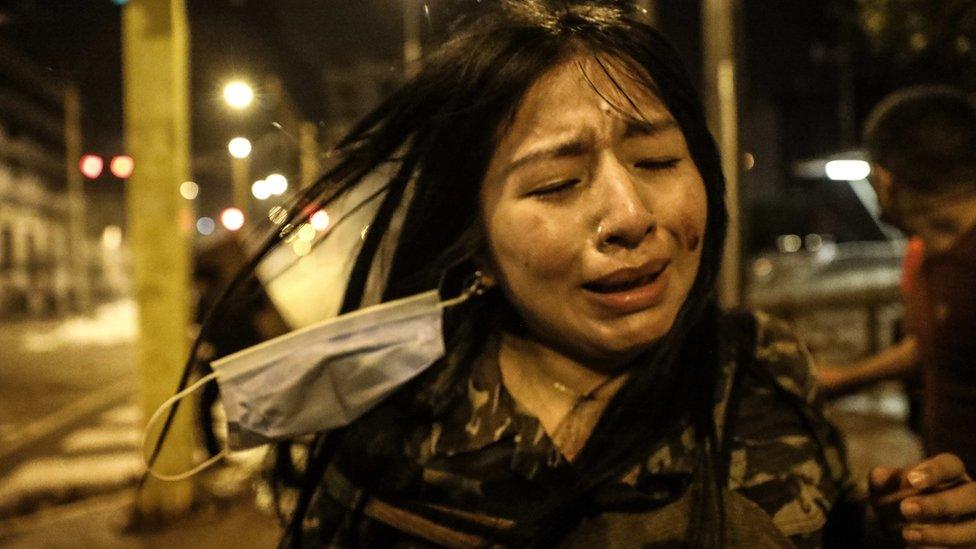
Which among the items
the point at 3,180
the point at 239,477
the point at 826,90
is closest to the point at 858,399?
the point at 239,477

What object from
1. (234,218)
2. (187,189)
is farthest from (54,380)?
(187,189)

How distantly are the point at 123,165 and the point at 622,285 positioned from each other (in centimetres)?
459

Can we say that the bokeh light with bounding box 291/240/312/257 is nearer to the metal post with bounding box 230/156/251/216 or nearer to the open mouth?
the metal post with bounding box 230/156/251/216

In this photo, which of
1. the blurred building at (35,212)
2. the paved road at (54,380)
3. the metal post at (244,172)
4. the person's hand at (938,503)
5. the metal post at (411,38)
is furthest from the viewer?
the blurred building at (35,212)

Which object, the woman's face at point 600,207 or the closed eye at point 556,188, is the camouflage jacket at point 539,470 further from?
the closed eye at point 556,188

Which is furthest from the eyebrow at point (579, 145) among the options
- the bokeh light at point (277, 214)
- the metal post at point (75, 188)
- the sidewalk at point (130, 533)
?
the metal post at point (75, 188)

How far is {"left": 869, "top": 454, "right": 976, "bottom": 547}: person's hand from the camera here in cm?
117

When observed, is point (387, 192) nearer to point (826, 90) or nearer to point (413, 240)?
point (413, 240)

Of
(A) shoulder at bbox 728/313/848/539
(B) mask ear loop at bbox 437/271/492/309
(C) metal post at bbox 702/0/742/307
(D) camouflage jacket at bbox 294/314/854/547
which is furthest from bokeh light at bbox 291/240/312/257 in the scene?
(C) metal post at bbox 702/0/742/307

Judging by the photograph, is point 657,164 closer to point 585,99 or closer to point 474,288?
point 585,99

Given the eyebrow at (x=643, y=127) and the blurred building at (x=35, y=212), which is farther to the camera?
the blurred building at (x=35, y=212)

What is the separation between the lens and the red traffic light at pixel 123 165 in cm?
477

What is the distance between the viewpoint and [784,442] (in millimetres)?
1397

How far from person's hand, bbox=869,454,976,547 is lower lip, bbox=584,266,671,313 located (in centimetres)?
51
